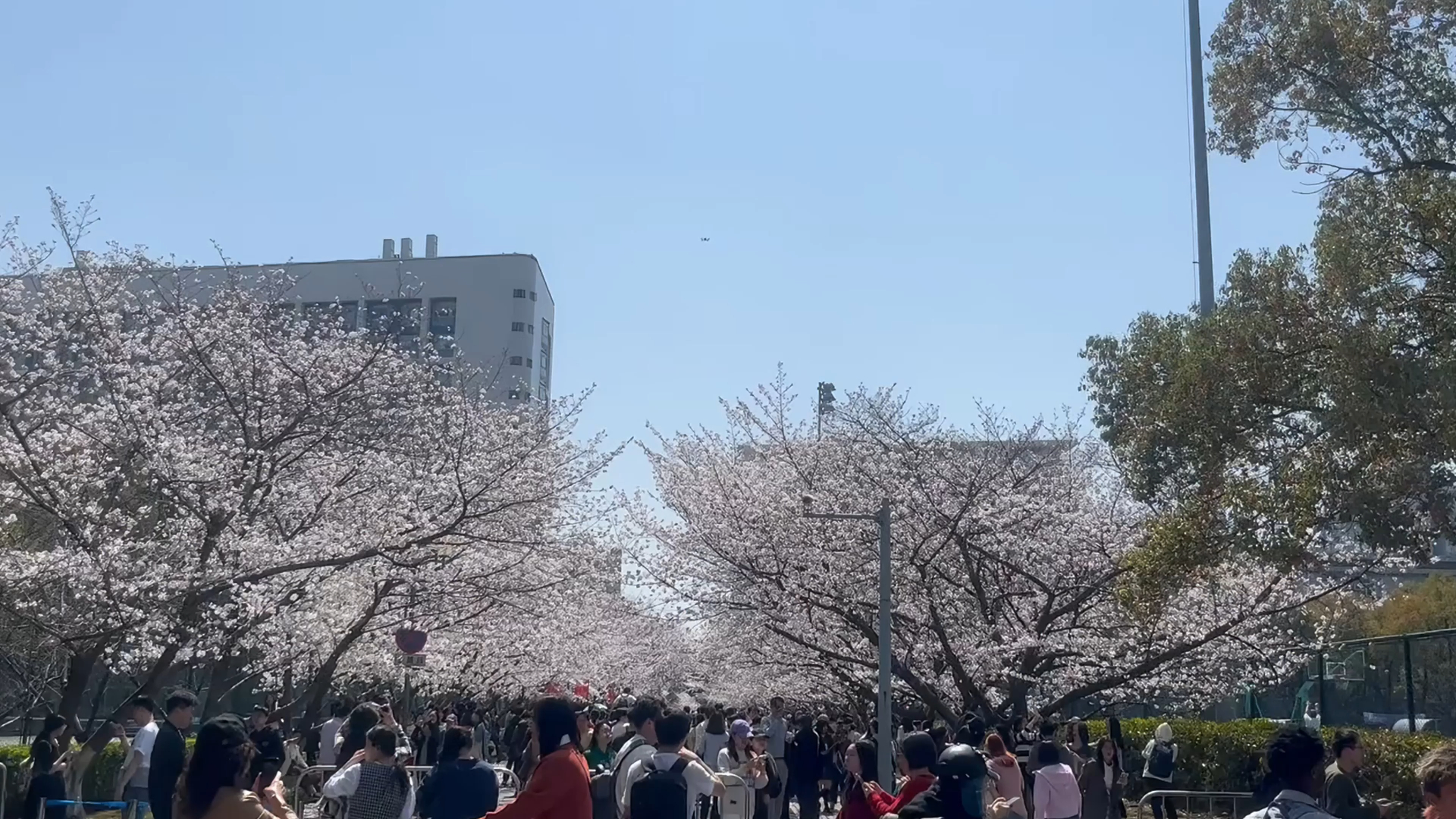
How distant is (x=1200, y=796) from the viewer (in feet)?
60.6

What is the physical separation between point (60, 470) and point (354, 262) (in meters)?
40.3

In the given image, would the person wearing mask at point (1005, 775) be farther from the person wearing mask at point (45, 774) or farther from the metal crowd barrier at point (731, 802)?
the person wearing mask at point (45, 774)

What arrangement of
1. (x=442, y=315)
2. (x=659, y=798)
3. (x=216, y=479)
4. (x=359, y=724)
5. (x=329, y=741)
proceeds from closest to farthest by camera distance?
1. (x=659, y=798)
2. (x=359, y=724)
3. (x=216, y=479)
4. (x=329, y=741)
5. (x=442, y=315)

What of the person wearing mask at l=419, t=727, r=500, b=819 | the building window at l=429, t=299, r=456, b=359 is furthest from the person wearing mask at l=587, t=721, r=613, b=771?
the building window at l=429, t=299, r=456, b=359

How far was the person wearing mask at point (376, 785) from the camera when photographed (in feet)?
21.3

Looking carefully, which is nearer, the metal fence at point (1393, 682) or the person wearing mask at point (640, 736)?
the person wearing mask at point (640, 736)

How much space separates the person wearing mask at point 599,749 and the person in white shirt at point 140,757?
381cm

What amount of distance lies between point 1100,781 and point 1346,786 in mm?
3776

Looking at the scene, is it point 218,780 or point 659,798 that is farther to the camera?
point 659,798

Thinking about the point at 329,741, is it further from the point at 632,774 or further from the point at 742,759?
the point at 632,774

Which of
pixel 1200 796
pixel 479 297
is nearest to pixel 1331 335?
pixel 1200 796

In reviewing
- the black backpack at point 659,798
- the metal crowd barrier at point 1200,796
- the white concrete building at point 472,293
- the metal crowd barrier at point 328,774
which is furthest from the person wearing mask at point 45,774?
the white concrete building at point 472,293

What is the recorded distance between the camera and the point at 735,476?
905 inches

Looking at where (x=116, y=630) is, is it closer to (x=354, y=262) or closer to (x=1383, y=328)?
(x=1383, y=328)
